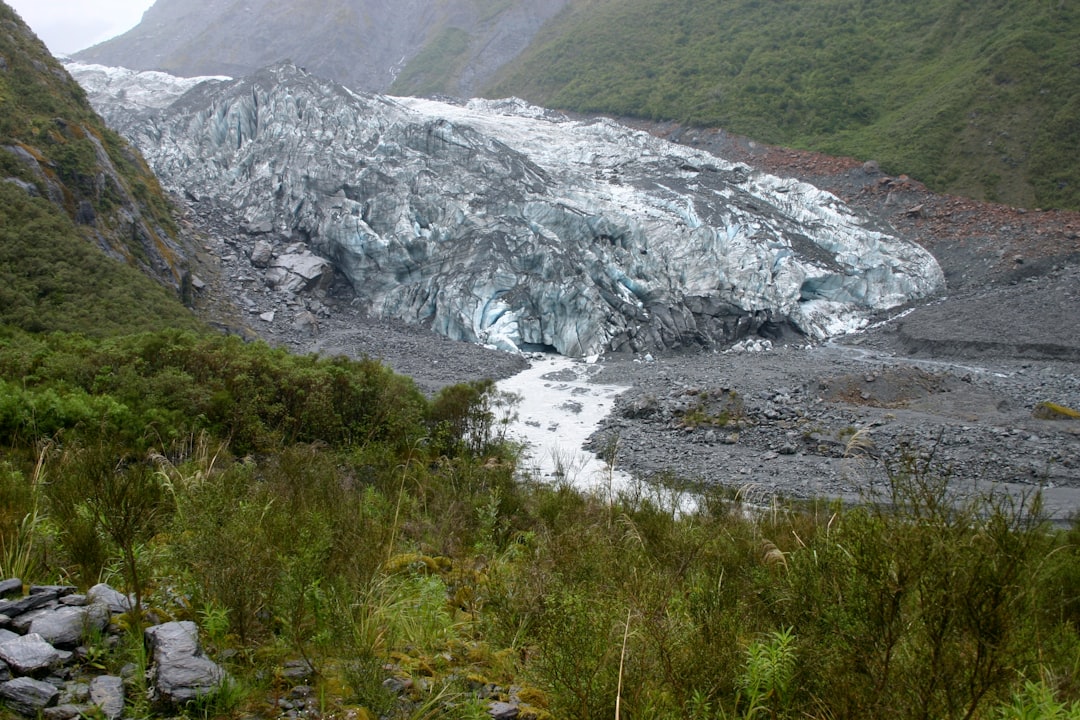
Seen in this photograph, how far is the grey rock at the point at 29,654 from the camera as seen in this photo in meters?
2.27

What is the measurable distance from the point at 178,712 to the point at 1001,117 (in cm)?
5029

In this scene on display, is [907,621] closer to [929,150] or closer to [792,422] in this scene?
[792,422]

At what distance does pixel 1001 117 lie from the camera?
3909cm

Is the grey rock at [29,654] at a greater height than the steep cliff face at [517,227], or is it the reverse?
the steep cliff face at [517,227]

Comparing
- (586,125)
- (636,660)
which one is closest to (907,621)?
(636,660)

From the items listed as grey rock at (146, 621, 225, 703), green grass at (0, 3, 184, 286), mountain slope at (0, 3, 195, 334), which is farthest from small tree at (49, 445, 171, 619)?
green grass at (0, 3, 184, 286)

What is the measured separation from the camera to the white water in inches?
568

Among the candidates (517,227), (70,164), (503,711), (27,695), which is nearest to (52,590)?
(27,695)

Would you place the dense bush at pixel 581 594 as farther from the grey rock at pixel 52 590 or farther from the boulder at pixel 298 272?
the boulder at pixel 298 272

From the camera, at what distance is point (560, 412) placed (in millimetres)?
19406

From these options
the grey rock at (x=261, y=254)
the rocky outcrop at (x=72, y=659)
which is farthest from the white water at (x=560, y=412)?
the grey rock at (x=261, y=254)

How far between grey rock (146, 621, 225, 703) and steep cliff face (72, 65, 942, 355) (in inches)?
950

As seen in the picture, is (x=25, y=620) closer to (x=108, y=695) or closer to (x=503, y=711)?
(x=108, y=695)

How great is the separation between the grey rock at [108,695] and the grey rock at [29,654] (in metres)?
0.18
